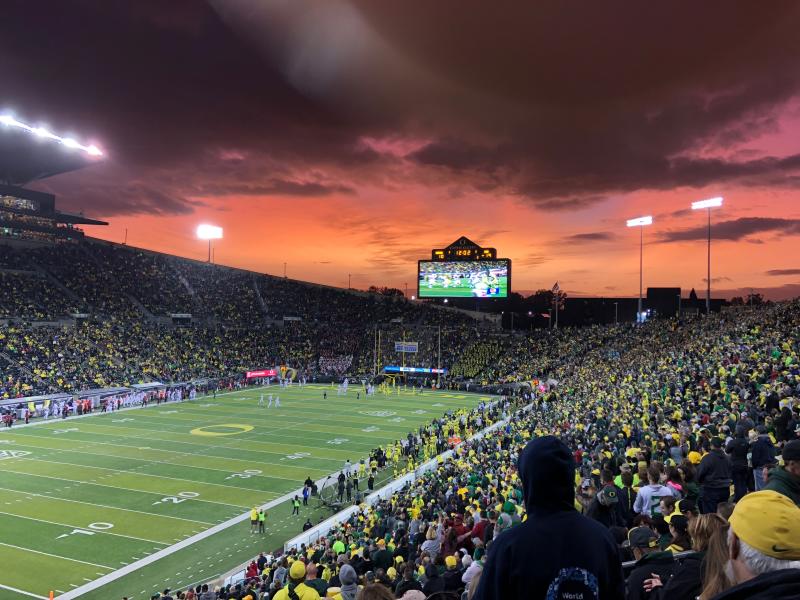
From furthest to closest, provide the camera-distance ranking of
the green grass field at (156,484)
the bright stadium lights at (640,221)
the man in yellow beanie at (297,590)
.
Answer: the bright stadium lights at (640,221) < the green grass field at (156,484) < the man in yellow beanie at (297,590)

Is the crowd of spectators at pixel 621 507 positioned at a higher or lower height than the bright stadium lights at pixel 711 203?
lower

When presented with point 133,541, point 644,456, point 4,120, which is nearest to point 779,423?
point 644,456

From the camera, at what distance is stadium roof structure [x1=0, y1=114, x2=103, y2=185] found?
1818 inches

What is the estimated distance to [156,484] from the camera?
22891 mm

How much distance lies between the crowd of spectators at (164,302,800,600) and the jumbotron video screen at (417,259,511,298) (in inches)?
1192

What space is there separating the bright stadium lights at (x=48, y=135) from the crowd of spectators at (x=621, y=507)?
42.2 metres

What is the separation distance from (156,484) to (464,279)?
138ft

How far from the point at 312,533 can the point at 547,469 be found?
1653cm

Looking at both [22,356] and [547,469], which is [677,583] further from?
[22,356]

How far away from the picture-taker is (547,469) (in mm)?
2215

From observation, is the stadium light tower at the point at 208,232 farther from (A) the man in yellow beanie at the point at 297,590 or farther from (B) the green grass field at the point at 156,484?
(A) the man in yellow beanie at the point at 297,590

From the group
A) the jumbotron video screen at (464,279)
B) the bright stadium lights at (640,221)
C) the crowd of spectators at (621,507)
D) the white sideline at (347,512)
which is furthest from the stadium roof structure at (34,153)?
the bright stadium lights at (640,221)

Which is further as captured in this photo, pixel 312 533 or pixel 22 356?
pixel 22 356

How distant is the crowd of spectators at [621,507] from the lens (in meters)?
2.09
